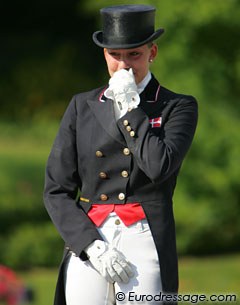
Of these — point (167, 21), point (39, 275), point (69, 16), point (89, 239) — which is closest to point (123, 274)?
point (89, 239)

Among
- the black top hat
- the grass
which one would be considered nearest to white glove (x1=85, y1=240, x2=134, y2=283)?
the black top hat

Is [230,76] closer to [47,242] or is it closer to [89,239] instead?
[47,242]

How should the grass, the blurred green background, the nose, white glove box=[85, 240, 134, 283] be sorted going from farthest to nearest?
the blurred green background → the grass → the nose → white glove box=[85, 240, 134, 283]

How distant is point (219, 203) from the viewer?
30.5 ft

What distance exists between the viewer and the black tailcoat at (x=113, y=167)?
3.43m

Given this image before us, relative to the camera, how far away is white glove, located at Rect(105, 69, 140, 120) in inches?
133

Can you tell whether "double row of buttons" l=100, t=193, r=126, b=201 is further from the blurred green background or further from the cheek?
the blurred green background

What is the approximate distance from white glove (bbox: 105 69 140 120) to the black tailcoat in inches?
1.2

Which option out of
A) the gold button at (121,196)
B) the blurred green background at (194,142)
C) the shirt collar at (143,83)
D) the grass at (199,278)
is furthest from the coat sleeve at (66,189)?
the blurred green background at (194,142)

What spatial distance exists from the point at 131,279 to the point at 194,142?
5643mm

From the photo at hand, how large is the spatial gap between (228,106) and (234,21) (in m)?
0.82

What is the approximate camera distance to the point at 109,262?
332 cm

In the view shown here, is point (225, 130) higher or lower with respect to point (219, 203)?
higher

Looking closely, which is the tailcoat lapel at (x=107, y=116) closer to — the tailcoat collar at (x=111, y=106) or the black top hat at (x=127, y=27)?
the tailcoat collar at (x=111, y=106)
